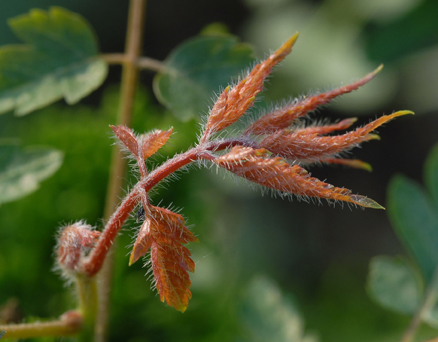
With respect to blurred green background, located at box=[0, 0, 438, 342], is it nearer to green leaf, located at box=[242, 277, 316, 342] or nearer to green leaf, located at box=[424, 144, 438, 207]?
green leaf, located at box=[242, 277, 316, 342]

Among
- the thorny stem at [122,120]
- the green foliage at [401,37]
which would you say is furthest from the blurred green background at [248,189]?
the thorny stem at [122,120]

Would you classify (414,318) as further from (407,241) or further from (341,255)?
(341,255)

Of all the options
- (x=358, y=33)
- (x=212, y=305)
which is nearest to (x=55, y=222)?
A: (x=212, y=305)

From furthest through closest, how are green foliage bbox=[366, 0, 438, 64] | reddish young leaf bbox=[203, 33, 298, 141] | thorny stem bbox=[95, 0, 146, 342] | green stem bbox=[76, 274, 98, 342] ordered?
1. green foliage bbox=[366, 0, 438, 64]
2. thorny stem bbox=[95, 0, 146, 342]
3. green stem bbox=[76, 274, 98, 342]
4. reddish young leaf bbox=[203, 33, 298, 141]

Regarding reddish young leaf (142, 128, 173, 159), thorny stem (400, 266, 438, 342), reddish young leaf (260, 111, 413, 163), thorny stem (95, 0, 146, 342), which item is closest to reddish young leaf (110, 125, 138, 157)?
reddish young leaf (142, 128, 173, 159)

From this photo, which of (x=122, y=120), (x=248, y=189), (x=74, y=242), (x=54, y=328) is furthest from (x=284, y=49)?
(x=248, y=189)
